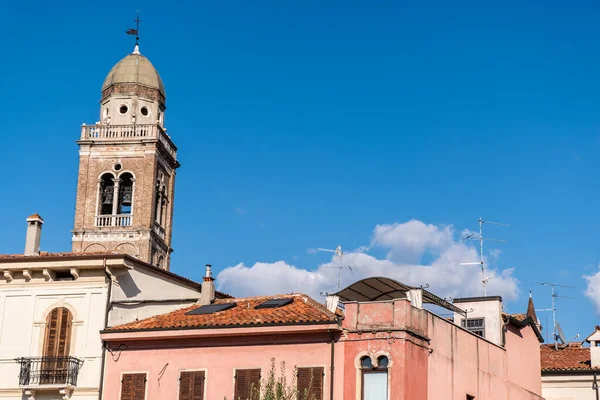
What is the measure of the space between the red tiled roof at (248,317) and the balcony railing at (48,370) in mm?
1669

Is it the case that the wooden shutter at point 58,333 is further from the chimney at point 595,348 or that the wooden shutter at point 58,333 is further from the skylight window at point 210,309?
the chimney at point 595,348

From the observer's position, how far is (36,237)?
38.2 metres

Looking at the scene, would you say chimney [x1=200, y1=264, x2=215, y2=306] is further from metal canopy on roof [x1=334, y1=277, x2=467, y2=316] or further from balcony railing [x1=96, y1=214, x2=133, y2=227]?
balcony railing [x1=96, y1=214, x2=133, y2=227]

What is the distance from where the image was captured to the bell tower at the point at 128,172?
5984 cm

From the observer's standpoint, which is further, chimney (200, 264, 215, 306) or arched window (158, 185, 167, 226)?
arched window (158, 185, 167, 226)

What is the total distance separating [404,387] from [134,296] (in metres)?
10.3

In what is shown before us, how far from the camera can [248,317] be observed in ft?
104

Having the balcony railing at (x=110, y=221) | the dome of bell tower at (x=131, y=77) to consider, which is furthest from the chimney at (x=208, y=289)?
the dome of bell tower at (x=131, y=77)

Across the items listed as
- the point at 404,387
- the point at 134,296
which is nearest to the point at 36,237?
the point at 134,296

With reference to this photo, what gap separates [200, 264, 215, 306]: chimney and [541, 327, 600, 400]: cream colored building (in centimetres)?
1375

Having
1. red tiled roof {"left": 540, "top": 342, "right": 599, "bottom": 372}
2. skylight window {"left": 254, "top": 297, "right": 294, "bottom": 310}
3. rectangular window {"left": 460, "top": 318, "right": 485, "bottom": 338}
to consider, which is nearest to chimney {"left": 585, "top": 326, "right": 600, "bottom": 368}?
red tiled roof {"left": 540, "top": 342, "right": 599, "bottom": 372}

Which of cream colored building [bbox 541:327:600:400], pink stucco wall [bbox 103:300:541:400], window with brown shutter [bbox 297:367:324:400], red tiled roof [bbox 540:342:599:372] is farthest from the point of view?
red tiled roof [bbox 540:342:599:372]

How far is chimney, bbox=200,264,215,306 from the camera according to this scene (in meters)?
35.5

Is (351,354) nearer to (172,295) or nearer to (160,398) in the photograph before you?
(160,398)
